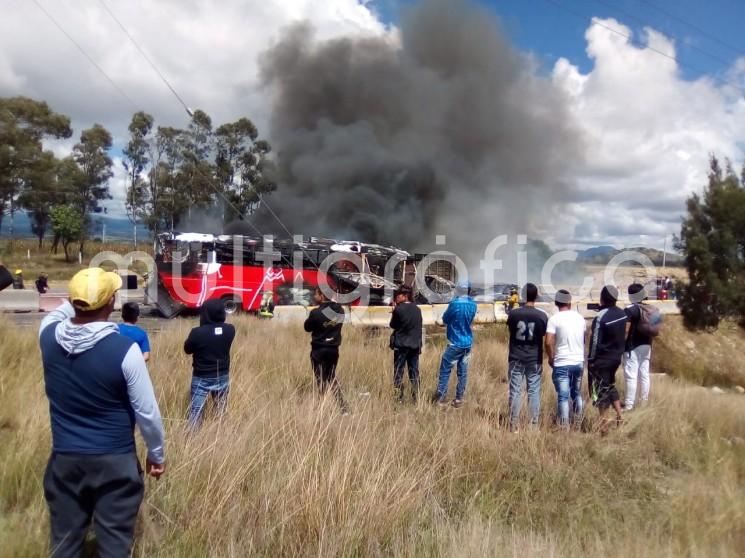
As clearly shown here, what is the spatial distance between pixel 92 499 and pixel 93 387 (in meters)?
0.46

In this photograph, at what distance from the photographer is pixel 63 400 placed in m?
2.18

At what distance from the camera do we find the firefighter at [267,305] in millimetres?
13867

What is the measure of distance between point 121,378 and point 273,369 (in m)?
4.46

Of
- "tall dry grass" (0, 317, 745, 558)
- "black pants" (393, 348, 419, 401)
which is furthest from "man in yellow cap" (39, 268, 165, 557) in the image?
"black pants" (393, 348, 419, 401)

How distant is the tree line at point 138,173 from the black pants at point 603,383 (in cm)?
2870

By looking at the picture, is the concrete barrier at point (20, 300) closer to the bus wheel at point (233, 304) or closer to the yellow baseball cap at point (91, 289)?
the bus wheel at point (233, 304)

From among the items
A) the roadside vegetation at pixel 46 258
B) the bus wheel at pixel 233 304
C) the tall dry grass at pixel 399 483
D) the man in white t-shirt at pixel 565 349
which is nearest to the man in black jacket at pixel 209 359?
the tall dry grass at pixel 399 483

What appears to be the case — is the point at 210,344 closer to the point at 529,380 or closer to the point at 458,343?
the point at 458,343

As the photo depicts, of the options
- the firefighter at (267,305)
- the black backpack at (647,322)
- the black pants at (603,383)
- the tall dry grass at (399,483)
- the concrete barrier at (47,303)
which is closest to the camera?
the tall dry grass at (399,483)

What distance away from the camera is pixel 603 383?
549 centimetres

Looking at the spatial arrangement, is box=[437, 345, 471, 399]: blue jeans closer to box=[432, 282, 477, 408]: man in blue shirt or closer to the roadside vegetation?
box=[432, 282, 477, 408]: man in blue shirt

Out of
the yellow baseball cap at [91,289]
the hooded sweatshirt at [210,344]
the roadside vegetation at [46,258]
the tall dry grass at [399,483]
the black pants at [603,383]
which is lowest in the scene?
the tall dry grass at [399,483]

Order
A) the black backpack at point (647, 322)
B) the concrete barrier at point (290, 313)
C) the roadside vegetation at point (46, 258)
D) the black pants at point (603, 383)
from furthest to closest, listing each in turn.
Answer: the roadside vegetation at point (46, 258), the concrete barrier at point (290, 313), the black backpack at point (647, 322), the black pants at point (603, 383)

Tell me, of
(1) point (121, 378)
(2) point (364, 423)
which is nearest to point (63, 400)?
(1) point (121, 378)
